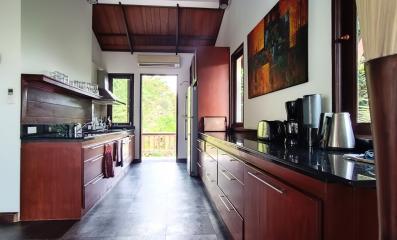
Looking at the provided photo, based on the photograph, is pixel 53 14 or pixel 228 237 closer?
pixel 228 237

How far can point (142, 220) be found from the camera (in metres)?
3.00

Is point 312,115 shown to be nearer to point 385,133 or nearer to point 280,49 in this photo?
point 280,49

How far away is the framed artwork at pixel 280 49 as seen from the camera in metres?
2.35

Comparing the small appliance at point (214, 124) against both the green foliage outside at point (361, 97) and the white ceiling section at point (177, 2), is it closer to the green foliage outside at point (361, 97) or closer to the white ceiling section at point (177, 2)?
the white ceiling section at point (177, 2)

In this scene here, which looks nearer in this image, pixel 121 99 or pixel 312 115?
pixel 312 115

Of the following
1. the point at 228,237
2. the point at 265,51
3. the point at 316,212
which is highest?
the point at 265,51

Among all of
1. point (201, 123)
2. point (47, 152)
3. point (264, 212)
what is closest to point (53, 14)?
point (47, 152)

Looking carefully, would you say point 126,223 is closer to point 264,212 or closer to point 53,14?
point 264,212

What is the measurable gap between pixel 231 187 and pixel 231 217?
0.24 m

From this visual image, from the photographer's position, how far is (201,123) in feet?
17.0

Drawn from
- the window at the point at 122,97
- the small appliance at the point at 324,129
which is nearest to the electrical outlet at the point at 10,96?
the small appliance at the point at 324,129

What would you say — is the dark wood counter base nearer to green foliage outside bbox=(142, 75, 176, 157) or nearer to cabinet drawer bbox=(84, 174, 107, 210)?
cabinet drawer bbox=(84, 174, 107, 210)

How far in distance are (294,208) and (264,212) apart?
402 mm

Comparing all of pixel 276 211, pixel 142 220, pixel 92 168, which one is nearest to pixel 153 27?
pixel 92 168
